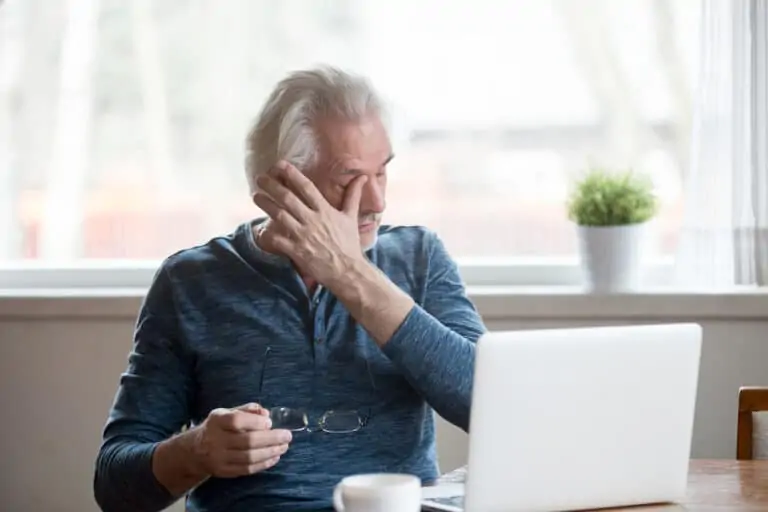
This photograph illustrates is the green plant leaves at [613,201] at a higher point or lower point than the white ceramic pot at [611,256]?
higher

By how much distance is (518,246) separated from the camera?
111 inches

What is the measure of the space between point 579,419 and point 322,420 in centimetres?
53

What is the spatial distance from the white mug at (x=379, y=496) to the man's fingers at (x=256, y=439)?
0.83ft

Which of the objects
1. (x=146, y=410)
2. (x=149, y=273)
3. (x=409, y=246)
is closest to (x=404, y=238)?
(x=409, y=246)

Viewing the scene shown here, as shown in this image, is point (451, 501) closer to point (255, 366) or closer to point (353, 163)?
point (255, 366)

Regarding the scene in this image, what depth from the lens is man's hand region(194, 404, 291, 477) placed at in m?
1.54

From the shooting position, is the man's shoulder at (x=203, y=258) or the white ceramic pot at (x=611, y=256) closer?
the man's shoulder at (x=203, y=258)

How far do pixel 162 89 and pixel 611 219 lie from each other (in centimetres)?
109

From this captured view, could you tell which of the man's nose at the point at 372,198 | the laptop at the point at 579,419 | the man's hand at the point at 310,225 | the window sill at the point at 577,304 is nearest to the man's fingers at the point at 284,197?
the man's hand at the point at 310,225

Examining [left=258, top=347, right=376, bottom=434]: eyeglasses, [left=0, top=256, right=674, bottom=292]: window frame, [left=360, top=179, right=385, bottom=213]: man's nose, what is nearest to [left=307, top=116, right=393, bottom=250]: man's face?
[left=360, top=179, right=385, bottom=213]: man's nose

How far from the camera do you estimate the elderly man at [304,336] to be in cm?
177

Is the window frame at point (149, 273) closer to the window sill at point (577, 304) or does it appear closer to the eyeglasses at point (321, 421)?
the window sill at point (577, 304)

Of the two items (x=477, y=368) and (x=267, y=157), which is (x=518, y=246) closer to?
(x=267, y=157)

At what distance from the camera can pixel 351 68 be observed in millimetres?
2719
